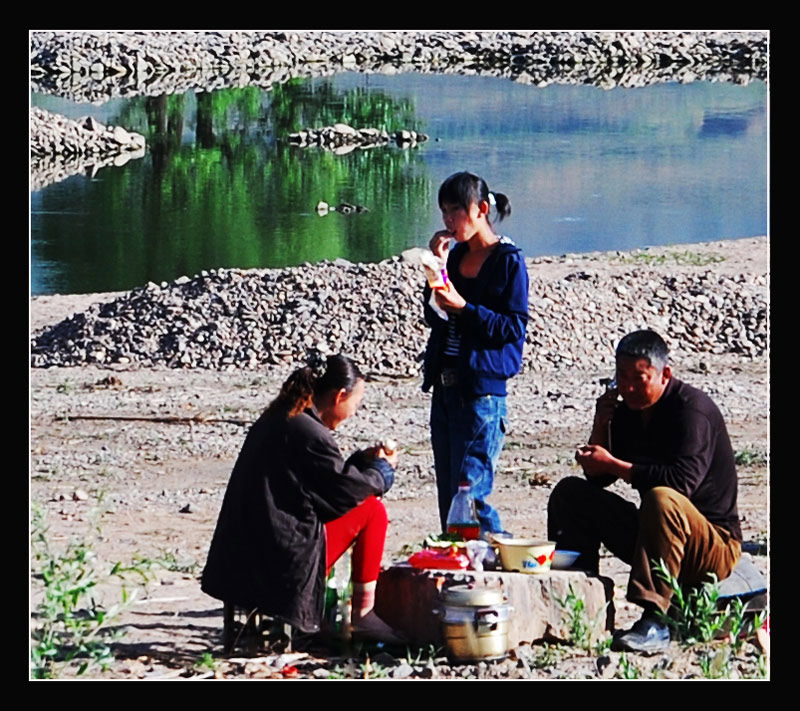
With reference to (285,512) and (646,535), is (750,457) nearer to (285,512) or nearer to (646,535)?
(646,535)

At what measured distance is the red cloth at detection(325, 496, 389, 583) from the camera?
571cm

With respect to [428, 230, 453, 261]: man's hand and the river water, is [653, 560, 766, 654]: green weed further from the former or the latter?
the river water

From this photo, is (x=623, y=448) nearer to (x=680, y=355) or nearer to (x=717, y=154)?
(x=680, y=355)

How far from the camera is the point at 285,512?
5602 millimetres

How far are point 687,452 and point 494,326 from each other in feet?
2.70

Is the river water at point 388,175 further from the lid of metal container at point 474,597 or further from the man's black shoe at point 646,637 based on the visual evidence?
the lid of metal container at point 474,597

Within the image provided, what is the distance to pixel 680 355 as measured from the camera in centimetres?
1266

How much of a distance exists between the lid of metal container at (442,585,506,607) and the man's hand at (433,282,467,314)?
1.00m

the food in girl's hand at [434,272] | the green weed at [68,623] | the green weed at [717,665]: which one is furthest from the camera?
the food in girl's hand at [434,272]

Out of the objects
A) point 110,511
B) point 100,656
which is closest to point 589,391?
point 110,511

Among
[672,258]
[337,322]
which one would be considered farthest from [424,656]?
[672,258]

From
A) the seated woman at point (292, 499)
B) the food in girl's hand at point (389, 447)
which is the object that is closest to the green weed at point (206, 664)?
the seated woman at point (292, 499)

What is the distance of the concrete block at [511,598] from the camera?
225 inches

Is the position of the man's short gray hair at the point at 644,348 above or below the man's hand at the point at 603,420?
above
